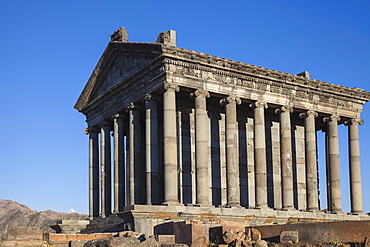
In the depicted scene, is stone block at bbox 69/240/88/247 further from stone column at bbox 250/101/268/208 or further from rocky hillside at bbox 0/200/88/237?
rocky hillside at bbox 0/200/88/237

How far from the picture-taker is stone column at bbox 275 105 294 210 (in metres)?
A: 36.7

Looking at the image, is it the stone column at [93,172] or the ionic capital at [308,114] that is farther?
the stone column at [93,172]

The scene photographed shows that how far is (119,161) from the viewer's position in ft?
123

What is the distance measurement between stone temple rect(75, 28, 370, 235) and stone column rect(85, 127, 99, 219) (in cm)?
7

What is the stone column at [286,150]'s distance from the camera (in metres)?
36.7

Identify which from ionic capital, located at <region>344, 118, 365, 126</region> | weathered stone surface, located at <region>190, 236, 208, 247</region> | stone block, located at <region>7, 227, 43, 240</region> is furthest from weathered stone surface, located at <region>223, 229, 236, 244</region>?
ionic capital, located at <region>344, 118, 365, 126</region>

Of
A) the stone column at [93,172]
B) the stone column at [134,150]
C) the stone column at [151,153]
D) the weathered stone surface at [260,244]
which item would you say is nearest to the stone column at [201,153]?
the stone column at [151,153]

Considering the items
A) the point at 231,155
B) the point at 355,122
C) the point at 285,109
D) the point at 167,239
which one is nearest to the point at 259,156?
the point at 231,155

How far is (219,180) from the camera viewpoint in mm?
36031

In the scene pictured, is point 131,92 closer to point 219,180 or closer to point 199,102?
point 199,102

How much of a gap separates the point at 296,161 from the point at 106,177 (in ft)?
41.9

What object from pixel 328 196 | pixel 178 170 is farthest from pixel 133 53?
pixel 328 196

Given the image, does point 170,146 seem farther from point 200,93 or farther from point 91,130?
point 91,130

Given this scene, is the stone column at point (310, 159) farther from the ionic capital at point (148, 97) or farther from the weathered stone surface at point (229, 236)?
the weathered stone surface at point (229, 236)
